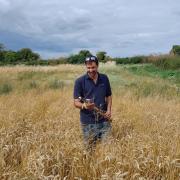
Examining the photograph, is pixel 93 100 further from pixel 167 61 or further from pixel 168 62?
pixel 167 61

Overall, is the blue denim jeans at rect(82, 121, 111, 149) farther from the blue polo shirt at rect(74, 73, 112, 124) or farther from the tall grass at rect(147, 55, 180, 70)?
the tall grass at rect(147, 55, 180, 70)

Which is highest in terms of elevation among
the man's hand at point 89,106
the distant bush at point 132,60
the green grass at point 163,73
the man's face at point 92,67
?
the man's face at point 92,67

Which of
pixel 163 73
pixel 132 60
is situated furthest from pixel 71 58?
pixel 163 73

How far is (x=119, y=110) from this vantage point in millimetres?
8594

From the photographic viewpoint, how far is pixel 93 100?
5.16 m

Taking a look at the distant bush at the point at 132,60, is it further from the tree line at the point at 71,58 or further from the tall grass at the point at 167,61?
the tall grass at the point at 167,61

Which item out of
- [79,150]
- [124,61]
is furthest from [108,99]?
[124,61]

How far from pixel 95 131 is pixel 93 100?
40cm

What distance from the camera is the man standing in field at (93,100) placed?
5.06 meters

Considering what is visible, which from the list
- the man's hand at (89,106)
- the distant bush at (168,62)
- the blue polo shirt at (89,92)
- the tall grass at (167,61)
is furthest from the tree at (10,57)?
the man's hand at (89,106)

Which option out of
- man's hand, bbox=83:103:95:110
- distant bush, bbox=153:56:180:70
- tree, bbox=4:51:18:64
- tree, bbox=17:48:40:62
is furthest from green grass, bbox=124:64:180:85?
tree, bbox=17:48:40:62

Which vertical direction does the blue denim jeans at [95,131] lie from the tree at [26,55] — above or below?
below

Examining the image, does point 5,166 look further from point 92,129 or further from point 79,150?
point 92,129

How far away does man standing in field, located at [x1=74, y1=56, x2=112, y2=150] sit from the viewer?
5.06m
